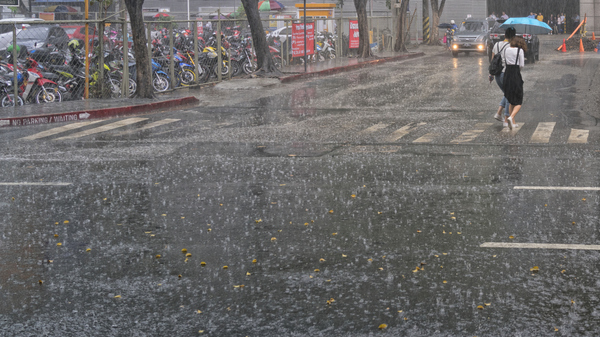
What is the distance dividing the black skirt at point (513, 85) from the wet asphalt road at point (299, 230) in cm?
61

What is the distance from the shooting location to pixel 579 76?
2384cm

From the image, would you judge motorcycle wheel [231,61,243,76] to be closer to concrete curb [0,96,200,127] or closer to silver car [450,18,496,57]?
concrete curb [0,96,200,127]

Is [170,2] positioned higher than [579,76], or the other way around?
[170,2]

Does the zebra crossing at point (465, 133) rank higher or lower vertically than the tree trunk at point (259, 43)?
lower

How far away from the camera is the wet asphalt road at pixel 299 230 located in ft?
15.6

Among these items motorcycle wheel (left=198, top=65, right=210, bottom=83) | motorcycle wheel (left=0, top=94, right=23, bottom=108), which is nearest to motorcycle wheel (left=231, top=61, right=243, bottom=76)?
motorcycle wheel (left=198, top=65, right=210, bottom=83)

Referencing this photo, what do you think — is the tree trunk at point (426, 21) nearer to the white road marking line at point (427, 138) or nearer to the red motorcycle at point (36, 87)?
the red motorcycle at point (36, 87)

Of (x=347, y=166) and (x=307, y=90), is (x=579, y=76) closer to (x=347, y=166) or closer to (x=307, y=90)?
(x=307, y=90)

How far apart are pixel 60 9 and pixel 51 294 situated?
154 feet

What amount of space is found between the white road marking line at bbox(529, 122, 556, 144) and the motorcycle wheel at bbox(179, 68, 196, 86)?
1107 centimetres

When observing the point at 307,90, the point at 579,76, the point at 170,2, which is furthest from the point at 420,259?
the point at 170,2

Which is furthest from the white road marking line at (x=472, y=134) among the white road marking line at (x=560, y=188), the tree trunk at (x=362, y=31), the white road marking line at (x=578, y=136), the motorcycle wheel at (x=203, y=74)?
the tree trunk at (x=362, y=31)

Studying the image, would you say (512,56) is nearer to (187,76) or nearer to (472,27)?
(187,76)

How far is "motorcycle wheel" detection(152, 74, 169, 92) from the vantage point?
20.1 m
